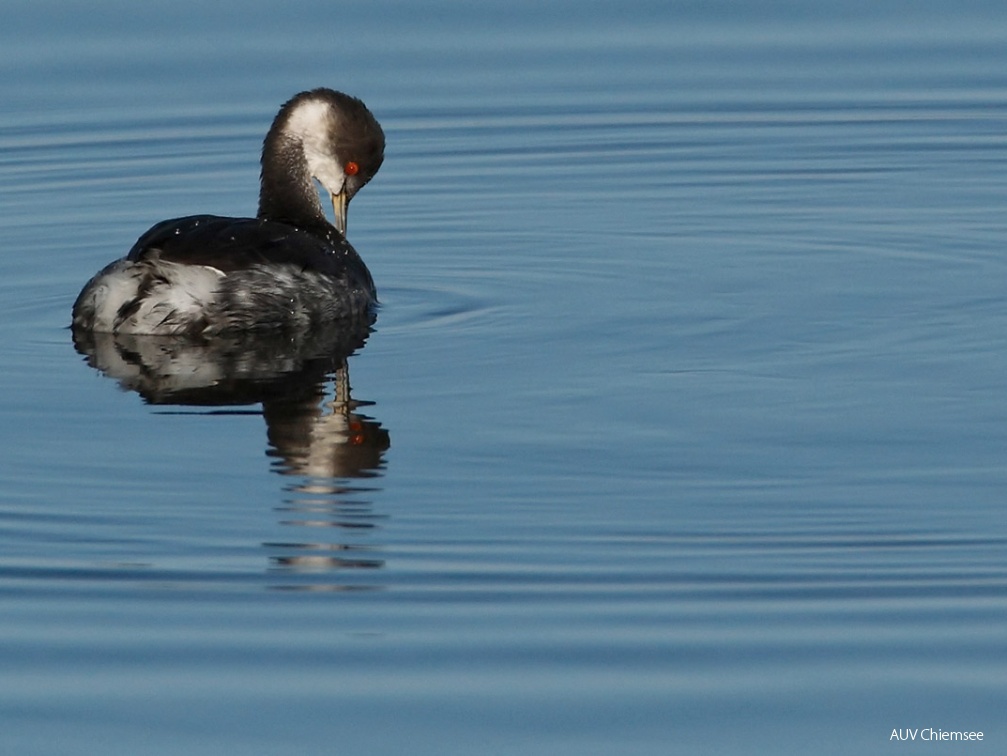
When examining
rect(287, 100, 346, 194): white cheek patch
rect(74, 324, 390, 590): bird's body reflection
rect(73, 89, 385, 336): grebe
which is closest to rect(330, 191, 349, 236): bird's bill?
rect(287, 100, 346, 194): white cheek patch

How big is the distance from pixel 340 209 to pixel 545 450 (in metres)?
3.96

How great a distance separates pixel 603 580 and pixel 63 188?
840 cm

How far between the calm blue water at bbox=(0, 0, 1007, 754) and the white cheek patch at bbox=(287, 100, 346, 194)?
2.21 ft

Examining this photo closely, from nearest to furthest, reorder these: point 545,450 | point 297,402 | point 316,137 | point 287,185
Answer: point 545,450 < point 297,402 < point 316,137 < point 287,185

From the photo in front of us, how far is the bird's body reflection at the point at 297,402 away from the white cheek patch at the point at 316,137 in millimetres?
1300

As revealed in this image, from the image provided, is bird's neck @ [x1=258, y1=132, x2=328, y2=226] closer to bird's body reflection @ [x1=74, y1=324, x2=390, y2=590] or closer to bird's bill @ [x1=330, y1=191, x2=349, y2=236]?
bird's bill @ [x1=330, y1=191, x2=349, y2=236]

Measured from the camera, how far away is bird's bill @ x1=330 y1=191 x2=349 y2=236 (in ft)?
40.8

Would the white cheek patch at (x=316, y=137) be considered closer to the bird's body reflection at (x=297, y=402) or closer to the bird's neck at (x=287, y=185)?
the bird's neck at (x=287, y=185)

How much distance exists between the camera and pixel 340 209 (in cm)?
1245

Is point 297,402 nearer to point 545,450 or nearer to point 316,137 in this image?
point 545,450

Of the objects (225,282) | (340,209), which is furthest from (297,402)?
(340,209)

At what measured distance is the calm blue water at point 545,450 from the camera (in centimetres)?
673

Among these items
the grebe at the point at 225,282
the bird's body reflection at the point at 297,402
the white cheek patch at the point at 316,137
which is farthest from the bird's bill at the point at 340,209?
the bird's body reflection at the point at 297,402

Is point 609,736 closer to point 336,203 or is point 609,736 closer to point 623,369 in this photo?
point 623,369
